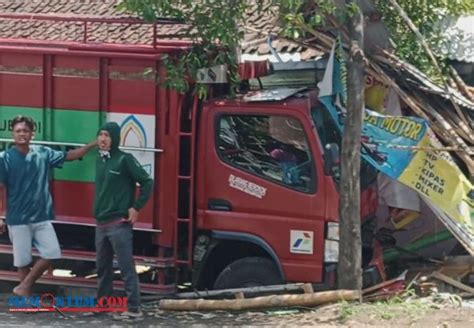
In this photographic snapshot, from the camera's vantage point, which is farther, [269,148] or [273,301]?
[269,148]

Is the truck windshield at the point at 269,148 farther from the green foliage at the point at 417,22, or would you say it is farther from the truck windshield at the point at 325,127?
the green foliage at the point at 417,22

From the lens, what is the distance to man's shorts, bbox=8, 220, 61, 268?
8884 millimetres

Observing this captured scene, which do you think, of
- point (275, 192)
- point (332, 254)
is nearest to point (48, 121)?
point (275, 192)

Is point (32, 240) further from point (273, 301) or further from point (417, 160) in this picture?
point (417, 160)

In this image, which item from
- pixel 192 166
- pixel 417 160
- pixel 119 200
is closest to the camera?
pixel 119 200

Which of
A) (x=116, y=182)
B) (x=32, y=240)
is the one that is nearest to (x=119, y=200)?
(x=116, y=182)

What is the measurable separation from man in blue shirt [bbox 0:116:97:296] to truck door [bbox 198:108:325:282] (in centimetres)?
122

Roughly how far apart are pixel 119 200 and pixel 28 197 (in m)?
0.90

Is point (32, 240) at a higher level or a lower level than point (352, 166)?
lower

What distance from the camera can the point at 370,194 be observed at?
939 cm

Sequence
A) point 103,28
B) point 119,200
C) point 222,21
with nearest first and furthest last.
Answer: point 222,21 → point 119,200 → point 103,28

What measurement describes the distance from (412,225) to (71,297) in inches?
136

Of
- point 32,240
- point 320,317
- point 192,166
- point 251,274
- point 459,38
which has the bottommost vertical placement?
point 320,317

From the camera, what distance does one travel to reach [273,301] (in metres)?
8.60
